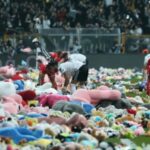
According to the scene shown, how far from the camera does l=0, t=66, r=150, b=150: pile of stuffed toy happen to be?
10195 mm

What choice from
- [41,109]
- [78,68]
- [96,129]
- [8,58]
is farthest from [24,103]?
[8,58]

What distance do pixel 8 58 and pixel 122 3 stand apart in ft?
41.4

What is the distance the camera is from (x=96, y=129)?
38.2 ft

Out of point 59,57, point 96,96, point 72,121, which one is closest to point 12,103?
point 96,96

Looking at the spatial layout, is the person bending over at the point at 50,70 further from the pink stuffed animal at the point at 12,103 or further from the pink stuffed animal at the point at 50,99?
the pink stuffed animal at the point at 12,103

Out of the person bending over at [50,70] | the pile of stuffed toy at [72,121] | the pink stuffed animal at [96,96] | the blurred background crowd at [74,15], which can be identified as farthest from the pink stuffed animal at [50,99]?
the blurred background crowd at [74,15]

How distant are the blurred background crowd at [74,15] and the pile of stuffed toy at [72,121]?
77.2 ft

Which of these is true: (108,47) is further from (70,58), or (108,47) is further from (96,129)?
(96,129)

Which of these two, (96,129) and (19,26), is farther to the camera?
(19,26)

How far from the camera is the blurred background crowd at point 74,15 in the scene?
138 feet

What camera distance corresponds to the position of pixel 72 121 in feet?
39.1

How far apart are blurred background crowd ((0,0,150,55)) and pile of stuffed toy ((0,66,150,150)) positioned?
23.5 m

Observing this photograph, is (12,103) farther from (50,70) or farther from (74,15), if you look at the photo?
(74,15)

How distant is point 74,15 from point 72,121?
32296 millimetres
